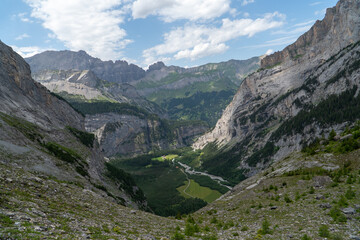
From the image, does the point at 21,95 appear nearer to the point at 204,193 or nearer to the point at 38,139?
the point at 38,139

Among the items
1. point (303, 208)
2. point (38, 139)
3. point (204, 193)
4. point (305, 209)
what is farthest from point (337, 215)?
point (204, 193)

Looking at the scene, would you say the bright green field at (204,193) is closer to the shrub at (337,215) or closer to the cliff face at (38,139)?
the cliff face at (38,139)

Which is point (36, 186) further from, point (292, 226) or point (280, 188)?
point (280, 188)

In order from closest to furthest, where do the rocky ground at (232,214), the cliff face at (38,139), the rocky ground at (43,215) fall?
the rocky ground at (43,215), the rocky ground at (232,214), the cliff face at (38,139)

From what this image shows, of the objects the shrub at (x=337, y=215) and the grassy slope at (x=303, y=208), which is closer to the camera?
the grassy slope at (x=303, y=208)

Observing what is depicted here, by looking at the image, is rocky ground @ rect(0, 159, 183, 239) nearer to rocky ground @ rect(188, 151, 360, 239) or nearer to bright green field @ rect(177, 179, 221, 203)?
rocky ground @ rect(188, 151, 360, 239)

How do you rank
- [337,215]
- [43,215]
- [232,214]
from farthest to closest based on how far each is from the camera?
1. [232,214]
2. [337,215]
3. [43,215]

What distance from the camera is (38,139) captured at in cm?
5919

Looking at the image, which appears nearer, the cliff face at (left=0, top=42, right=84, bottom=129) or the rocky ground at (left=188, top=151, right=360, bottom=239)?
the rocky ground at (left=188, top=151, right=360, bottom=239)

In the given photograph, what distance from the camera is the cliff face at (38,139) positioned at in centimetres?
4208

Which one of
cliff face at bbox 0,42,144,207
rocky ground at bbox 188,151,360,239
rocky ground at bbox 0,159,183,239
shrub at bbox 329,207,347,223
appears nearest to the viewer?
rocky ground at bbox 0,159,183,239

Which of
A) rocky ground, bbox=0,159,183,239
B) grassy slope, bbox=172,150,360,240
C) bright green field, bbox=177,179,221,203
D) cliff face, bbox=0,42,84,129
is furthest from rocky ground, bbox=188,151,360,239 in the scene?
bright green field, bbox=177,179,221,203

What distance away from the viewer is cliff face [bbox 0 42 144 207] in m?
42.1

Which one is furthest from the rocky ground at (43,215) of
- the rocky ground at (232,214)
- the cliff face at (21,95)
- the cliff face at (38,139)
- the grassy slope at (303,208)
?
the cliff face at (21,95)
